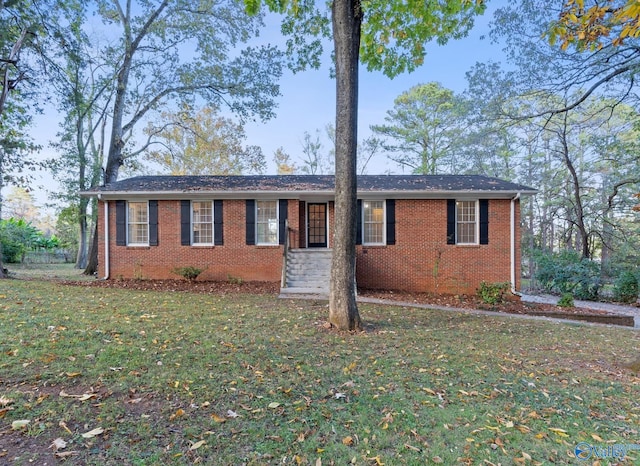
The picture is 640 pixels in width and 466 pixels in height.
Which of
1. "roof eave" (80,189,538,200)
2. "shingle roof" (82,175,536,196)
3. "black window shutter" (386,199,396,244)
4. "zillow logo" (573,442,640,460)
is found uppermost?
"shingle roof" (82,175,536,196)

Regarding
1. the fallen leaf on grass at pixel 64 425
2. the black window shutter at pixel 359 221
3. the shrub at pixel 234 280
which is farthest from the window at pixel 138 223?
the fallen leaf on grass at pixel 64 425

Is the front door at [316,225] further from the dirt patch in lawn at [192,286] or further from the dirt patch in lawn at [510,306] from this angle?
the dirt patch in lawn at [510,306]

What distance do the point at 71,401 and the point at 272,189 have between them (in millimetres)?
8884

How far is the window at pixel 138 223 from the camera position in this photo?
1124 centimetres

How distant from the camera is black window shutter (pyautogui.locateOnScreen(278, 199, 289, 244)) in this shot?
11223 millimetres

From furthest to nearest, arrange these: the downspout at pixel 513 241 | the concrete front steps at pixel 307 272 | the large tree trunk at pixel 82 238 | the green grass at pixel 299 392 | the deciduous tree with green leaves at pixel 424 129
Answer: the deciduous tree with green leaves at pixel 424 129 → the large tree trunk at pixel 82 238 → the downspout at pixel 513 241 → the concrete front steps at pixel 307 272 → the green grass at pixel 299 392

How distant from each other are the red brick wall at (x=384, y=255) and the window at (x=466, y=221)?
33 centimetres

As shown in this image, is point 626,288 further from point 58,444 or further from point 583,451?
point 58,444

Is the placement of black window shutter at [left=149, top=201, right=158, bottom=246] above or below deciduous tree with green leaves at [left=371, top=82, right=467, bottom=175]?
below

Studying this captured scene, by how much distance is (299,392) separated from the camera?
312 cm

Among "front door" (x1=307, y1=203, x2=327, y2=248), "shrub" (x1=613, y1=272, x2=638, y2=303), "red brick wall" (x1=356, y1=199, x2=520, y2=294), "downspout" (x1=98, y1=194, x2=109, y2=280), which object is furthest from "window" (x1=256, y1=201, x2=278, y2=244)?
"shrub" (x1=613, y1=272, x2=638, y2=303)

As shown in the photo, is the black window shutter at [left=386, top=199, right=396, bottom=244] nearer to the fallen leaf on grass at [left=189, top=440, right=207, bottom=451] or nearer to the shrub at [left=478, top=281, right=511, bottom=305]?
the shrub at [left=478, top=281, right=511, bottom=305]

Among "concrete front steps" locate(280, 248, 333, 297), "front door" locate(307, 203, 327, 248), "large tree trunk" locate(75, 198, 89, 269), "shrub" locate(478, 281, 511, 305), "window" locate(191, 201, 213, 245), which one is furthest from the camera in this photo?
"large tree trunk" locate(75, 198, 89, 269)

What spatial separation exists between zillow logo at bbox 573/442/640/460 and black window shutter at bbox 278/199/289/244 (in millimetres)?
9519
